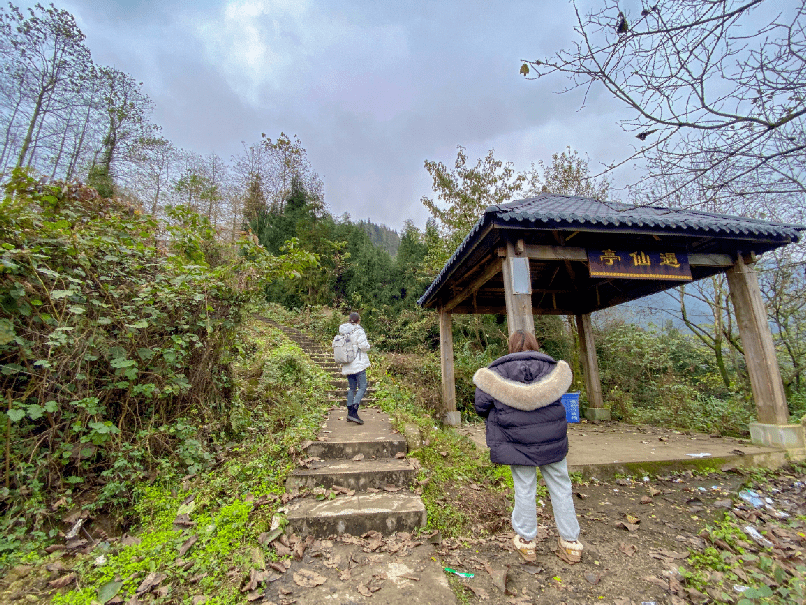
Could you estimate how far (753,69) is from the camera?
1997mm

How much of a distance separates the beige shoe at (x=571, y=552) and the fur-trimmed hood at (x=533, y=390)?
3.50 feet

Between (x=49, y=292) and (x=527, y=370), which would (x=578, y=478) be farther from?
(x=49, y=292)

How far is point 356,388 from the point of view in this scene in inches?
200

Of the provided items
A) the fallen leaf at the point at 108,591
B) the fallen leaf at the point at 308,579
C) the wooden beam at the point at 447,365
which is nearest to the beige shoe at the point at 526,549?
the fallen leaf at the point at 308,579

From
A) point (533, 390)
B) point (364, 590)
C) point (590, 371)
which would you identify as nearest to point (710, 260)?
point (590, 371)

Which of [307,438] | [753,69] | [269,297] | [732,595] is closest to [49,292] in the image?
[307,438]

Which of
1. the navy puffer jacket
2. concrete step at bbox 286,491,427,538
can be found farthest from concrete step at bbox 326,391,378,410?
the navy puffer jacket

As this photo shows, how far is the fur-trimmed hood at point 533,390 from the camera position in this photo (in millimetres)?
2541

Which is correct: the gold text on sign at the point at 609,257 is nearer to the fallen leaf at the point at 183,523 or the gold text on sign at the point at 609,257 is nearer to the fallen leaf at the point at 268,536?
the fallen leaf at the point at 268,536

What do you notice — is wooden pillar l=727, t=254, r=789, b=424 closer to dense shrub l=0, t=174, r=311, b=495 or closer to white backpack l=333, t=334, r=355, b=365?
white backpack l=333, t=334, r=355, b=365

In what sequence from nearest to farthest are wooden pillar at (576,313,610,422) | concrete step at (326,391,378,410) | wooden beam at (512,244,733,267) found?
wooden beam at (512,244,733,267)
concrete step at (326,391,378,410)
wooden pillar at (576,313,610,422)

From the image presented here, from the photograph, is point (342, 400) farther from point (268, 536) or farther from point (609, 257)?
point (609, 257)

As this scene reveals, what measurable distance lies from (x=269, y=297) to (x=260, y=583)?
1758 cm

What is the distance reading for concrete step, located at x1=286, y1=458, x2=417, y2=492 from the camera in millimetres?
3352
